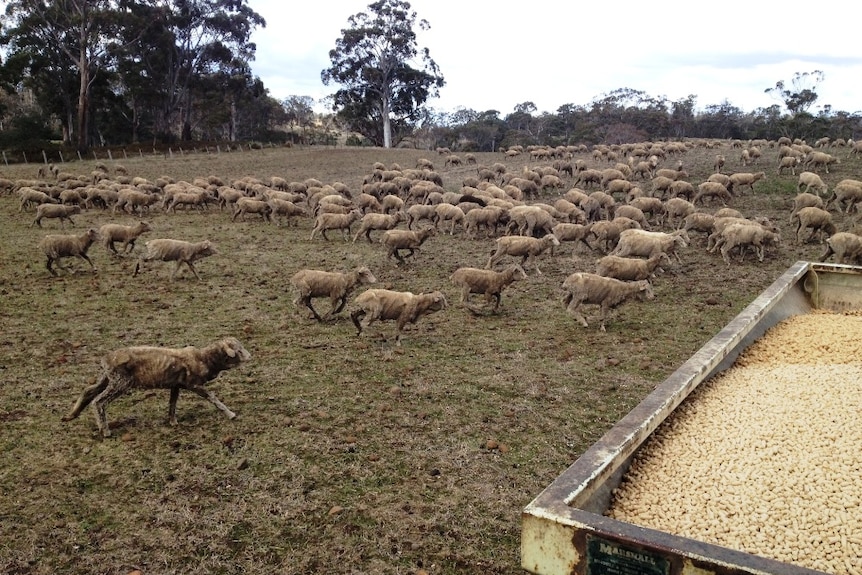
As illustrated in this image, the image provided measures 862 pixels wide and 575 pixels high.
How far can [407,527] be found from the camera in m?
5.78

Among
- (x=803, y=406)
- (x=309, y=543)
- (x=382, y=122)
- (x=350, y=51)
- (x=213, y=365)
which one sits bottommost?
(x=309, y=543)

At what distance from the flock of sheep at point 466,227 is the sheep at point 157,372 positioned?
16mm

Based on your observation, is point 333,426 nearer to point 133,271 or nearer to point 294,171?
point 133,271

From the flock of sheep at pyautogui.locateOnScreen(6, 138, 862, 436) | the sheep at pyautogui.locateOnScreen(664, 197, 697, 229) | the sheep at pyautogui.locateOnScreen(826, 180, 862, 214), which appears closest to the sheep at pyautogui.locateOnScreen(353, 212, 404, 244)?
the flock of sheep at pyautogui.locateOnScreen(6, 138, 862, 436)

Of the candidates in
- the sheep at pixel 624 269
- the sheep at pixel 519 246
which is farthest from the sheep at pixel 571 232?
the sheep at pixel 624 269

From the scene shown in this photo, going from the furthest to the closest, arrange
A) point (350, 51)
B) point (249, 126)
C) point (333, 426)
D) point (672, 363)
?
point (249, 126) → point (350, 51) → point (672, 363) → point (333, 426)

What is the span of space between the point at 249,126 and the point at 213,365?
82987 mm

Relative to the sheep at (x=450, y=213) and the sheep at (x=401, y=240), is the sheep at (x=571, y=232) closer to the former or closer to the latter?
the sheep at (x=401, y=240)

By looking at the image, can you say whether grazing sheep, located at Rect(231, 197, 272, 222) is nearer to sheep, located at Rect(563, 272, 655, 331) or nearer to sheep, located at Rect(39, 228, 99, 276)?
sheep, located at Rect(39, 228, 99, 276)

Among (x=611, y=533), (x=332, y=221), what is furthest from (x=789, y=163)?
(x=611, y=533)

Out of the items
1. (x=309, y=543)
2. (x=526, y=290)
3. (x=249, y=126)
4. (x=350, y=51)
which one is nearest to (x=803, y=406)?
(x=309, y=543)

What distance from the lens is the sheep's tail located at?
7.56m

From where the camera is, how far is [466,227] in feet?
68.8

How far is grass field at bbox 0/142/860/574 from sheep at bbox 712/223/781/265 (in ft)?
2.55
